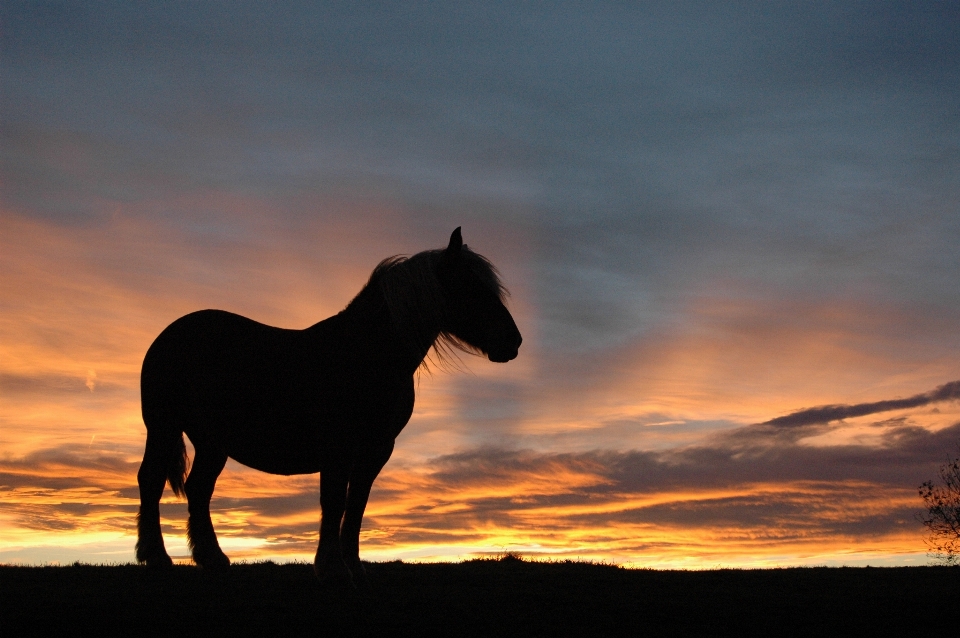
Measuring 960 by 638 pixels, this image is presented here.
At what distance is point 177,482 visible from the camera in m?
11.3

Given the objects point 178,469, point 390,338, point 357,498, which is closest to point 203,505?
point 178,469

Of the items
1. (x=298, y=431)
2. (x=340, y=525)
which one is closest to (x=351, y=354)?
(x=298, y=431)

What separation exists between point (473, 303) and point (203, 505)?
4.16 m

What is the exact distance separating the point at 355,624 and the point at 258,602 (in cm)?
120

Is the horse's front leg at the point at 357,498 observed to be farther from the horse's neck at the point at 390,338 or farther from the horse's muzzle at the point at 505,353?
the horse's muzzle at the point at 505,353

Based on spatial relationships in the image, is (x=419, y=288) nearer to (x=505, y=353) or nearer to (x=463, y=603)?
(x=505, y=353)

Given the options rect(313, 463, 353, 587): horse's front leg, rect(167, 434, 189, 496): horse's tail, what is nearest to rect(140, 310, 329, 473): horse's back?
rect(167, 434, 189, 496): horse's tail

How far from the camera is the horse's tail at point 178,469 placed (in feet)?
36.9

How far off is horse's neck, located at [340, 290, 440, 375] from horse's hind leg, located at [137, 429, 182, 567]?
3.14m

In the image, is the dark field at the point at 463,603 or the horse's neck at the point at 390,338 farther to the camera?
the horse's neck at the point at 390,338

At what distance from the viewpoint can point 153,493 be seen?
35.6 feet

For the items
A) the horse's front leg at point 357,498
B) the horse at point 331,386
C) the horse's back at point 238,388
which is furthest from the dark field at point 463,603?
the horse's back at point 238,388

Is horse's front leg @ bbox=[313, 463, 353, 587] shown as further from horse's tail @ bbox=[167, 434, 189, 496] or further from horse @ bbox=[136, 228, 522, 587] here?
horse's tail @ bbox=[167, 434, 189, 496]

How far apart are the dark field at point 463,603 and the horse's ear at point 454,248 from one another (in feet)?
11.8
